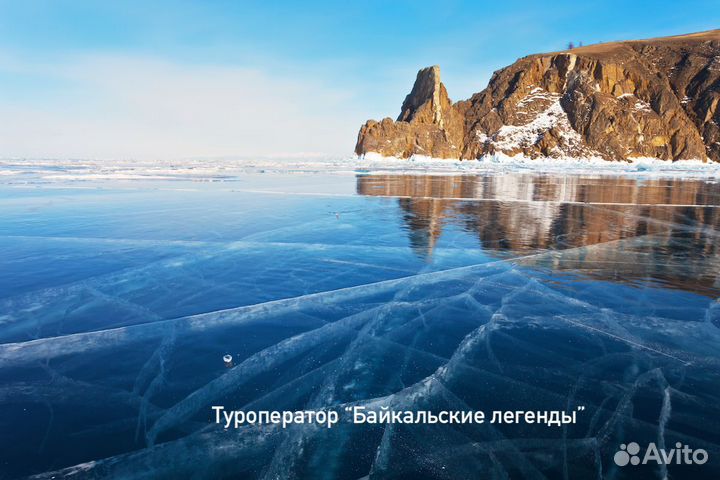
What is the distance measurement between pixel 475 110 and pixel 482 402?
135283 mm

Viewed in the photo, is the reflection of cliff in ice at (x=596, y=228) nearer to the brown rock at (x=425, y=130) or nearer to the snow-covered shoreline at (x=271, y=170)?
the snow-covered shoreline at (x=271, y=170)

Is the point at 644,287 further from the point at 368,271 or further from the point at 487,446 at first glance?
the point at 487,446

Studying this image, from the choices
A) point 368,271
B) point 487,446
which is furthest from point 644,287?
point 487,446

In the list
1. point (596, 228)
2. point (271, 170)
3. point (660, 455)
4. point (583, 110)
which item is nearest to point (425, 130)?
point (583, 110)

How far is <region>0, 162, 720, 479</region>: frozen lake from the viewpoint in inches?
115

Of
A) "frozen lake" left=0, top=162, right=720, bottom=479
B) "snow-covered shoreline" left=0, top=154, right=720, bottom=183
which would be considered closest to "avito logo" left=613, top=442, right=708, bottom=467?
"frozen lake" left=0, top=162, right=720, bottom=479

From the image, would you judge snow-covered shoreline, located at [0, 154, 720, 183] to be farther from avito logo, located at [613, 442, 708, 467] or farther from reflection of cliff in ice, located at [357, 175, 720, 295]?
avito logo, located at [613, 442, 708, 467]

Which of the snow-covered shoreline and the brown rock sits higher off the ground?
the brown rock

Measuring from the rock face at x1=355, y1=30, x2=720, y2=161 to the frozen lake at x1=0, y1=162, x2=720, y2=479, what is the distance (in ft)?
345

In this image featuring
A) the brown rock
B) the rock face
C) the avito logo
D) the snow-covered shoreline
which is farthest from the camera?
the brown rock

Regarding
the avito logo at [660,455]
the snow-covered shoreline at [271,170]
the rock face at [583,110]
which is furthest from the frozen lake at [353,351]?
the rock face at [583,110]

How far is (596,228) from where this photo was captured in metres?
11.4

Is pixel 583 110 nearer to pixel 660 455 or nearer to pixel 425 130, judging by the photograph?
pixel 425 130

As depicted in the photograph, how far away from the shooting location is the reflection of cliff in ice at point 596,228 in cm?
750
